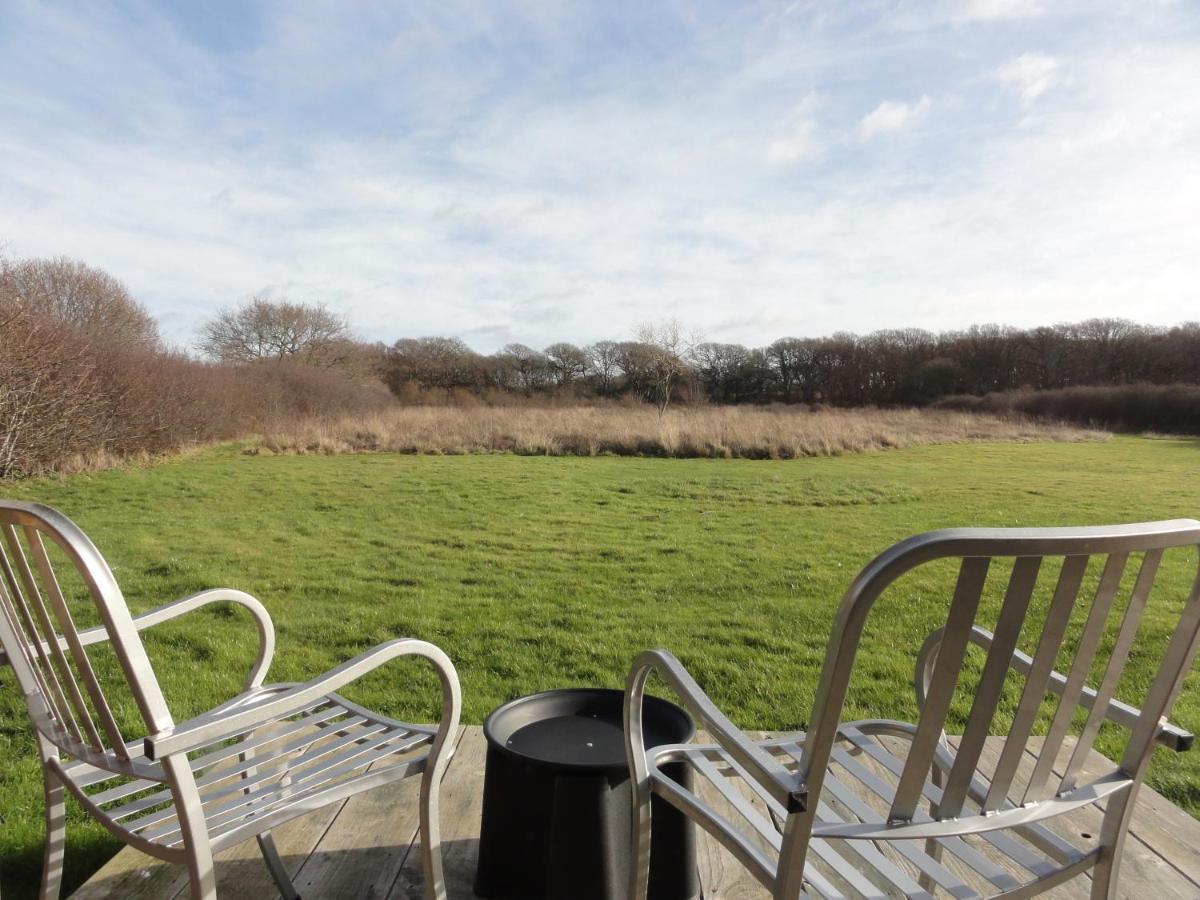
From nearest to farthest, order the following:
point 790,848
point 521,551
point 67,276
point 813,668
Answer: point 790,848
point 813,668
point 521,551
point 67,276

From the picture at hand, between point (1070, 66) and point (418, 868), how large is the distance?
17.8 ft

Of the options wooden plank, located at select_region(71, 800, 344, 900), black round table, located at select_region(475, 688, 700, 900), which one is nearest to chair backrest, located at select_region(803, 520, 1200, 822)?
black round table, located at select_region(475, 688, 700, 900)

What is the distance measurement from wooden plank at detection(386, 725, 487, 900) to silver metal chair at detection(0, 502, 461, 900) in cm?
28

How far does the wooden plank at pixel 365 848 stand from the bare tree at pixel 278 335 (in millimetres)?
31451

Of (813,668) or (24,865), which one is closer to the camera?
(24,865)

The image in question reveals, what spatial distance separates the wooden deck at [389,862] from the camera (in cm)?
199

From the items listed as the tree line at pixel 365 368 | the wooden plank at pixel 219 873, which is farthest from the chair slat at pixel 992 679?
the tree line at pixel 365 368

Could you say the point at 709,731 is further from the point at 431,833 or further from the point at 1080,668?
the point at 431,833

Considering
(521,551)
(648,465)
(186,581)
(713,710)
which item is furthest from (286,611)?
(648,465)

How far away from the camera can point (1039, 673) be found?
119 cm

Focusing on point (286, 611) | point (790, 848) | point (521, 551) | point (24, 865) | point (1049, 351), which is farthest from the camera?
point (1049, 351)

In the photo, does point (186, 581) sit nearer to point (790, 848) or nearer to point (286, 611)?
point (286, 611)

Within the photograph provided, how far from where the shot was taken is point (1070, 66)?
4.48 meters

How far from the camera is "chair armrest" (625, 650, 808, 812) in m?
1.11
